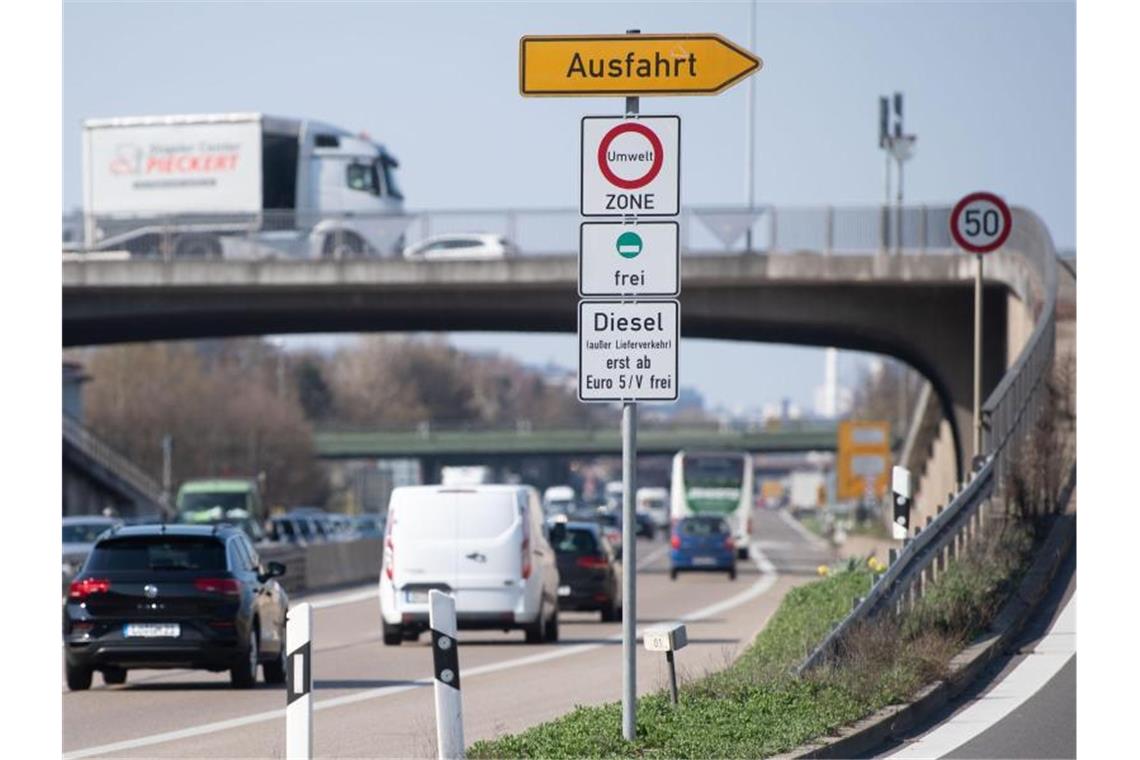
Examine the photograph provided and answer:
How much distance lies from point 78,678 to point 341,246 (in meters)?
30.0

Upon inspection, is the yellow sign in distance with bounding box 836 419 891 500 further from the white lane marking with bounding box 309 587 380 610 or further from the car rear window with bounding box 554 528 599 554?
the car rear window with bounding box 554 528 599 554

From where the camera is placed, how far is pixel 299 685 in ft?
35.7

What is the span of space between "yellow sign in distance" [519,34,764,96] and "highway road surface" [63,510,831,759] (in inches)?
172

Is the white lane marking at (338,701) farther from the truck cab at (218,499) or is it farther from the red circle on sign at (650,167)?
the truck cab at (218,499)

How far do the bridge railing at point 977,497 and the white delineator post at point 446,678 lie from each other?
180 inches

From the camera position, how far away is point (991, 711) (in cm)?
1517

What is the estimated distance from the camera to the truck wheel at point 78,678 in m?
20.9

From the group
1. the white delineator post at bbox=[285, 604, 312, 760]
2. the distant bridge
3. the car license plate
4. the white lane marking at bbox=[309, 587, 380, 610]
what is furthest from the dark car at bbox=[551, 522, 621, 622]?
the distant bridge

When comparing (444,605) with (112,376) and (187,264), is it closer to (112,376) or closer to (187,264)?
(187,264)

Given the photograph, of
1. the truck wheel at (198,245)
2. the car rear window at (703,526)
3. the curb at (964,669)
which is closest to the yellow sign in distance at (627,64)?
the curb at (964,669)

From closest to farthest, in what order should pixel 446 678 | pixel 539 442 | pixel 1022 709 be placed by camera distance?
pixel 446 678 → pixel 1022 709 → pixel 539 442

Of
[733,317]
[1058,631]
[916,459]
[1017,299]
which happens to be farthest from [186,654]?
[916,459]

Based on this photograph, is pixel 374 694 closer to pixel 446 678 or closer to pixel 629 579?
pixel 629 579

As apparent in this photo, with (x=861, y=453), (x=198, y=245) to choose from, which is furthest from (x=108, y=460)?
(x=861, y=453)
